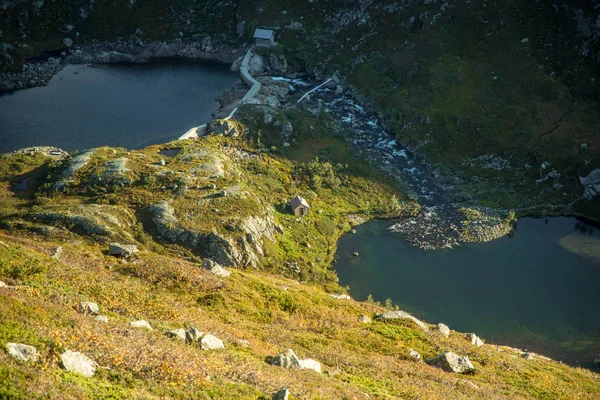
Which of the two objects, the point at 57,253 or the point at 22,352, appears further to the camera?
the point at 57,253

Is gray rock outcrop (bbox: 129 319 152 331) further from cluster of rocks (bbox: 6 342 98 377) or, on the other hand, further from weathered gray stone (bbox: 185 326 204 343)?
cluster of rocks (bbox: 6 342 98 377)

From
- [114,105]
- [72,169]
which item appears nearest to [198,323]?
[72,169]

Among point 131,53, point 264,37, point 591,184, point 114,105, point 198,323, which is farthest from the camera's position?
point 131,53

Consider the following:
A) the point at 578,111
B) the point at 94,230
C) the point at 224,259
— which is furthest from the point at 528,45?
the point at 94,230

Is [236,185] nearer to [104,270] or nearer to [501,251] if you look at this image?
[104,270]

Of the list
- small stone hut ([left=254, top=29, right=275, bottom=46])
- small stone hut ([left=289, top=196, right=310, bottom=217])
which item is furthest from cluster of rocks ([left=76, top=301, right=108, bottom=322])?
small stone hut ([left=254, top=29, right=275, bottom=46])

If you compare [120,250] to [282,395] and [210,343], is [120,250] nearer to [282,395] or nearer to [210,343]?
[210,343]
